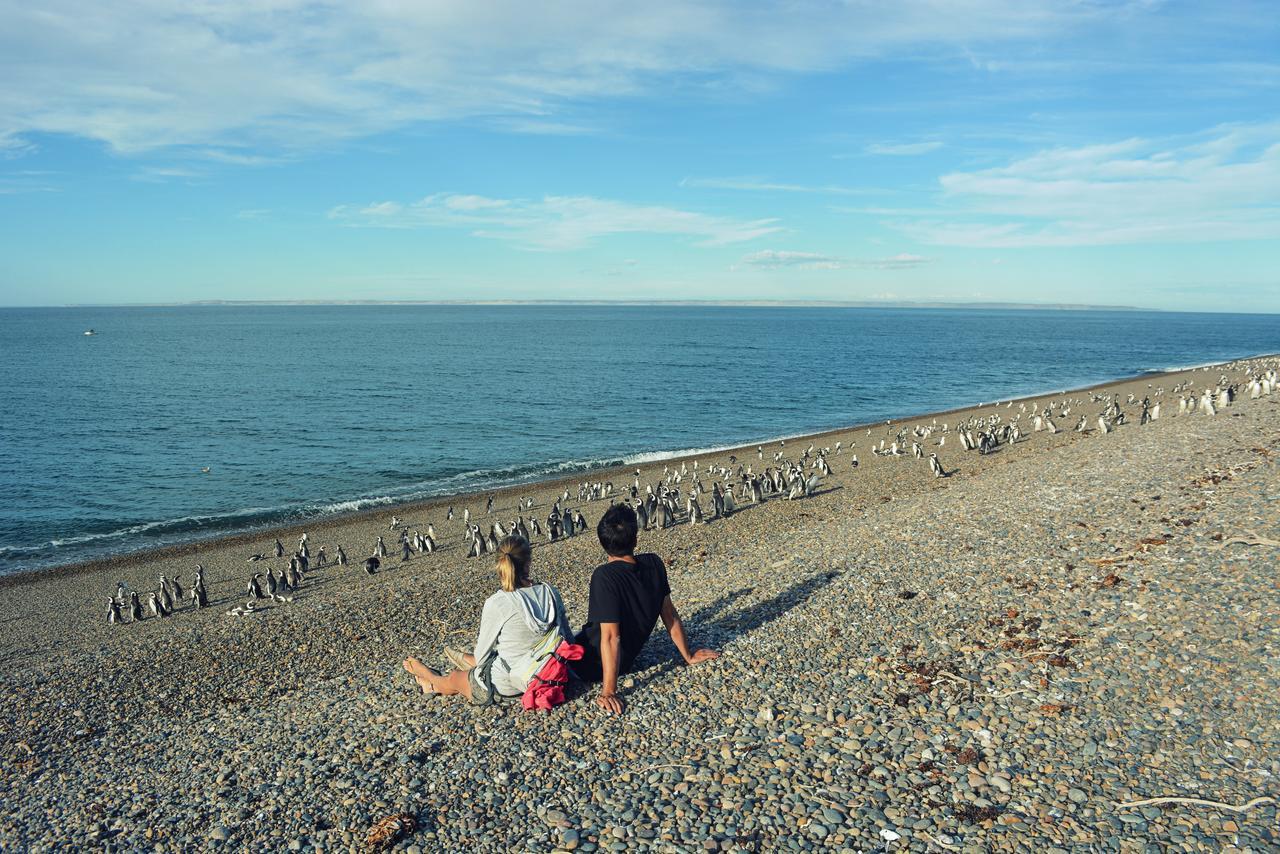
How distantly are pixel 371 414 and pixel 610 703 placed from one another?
5022 cm

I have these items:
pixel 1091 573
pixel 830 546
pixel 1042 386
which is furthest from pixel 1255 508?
pixel 1042 386

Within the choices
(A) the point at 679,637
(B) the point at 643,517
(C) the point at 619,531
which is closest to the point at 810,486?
(B) the point at 643,517

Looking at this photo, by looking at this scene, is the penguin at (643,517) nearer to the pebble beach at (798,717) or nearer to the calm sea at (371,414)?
the pebble beach at (798,717)

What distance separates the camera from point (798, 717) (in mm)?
7906

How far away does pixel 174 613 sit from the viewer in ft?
63.8

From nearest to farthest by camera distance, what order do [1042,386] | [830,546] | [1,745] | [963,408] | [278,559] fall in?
[1,745] < [830,546] < [278,559] < [963,408] < [1042,386]

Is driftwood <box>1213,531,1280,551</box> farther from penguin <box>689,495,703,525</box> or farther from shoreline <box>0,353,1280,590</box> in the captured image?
shoreline <box>0,353,1280,590</box>

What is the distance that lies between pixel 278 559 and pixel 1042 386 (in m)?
67.1

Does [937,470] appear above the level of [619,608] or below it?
below

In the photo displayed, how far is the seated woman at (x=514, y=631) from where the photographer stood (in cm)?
834

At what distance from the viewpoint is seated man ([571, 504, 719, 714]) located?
838cm

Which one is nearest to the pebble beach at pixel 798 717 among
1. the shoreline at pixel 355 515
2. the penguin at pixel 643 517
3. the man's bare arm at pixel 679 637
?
the man's bare arm at pixel 679 637

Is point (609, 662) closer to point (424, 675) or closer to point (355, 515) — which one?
point (424, 675)

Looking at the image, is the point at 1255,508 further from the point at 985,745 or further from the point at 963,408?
the point at 963,408
